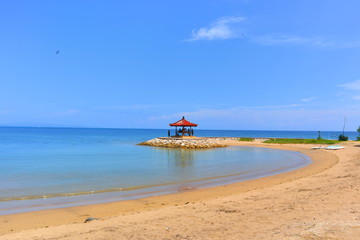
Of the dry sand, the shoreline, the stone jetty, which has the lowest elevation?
the shoreline

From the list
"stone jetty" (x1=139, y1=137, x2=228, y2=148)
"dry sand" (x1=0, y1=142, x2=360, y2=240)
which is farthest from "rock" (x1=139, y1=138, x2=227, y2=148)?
"dry sand" (x1=0, y1=142, x2=360, y2=240)

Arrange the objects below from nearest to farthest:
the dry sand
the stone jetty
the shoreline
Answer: the dry sand → the shoreline → the stone jetty

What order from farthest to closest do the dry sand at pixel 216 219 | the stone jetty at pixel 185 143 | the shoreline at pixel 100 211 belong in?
the stone jetty at pixel 185 143 → the shoreline at pixel 100 211 → the dry sand at pixel 216 219

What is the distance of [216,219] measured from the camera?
262 inches

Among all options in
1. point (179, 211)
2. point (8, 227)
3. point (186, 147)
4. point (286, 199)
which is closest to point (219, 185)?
point (286, 199)

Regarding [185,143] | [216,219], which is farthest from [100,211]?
[185,143]

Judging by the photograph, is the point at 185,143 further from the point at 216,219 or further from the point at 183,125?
the point at 216,219

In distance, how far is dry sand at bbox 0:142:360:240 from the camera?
5.46 meters

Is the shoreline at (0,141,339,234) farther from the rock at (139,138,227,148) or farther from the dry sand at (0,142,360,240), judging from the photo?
the rock at (139,138,227,148)

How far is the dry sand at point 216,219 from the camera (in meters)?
5.46

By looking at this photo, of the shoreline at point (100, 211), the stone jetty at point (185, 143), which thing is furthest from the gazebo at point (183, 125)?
the shoreline at point (100, 211)

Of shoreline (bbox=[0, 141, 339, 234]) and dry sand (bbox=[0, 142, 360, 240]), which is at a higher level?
dry sand (bbox=[0, 142, 360, 240])

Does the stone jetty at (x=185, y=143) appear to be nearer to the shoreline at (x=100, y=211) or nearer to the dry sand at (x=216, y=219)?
the shoreline at (x=100, y=211)

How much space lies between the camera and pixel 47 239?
17.9 ft
